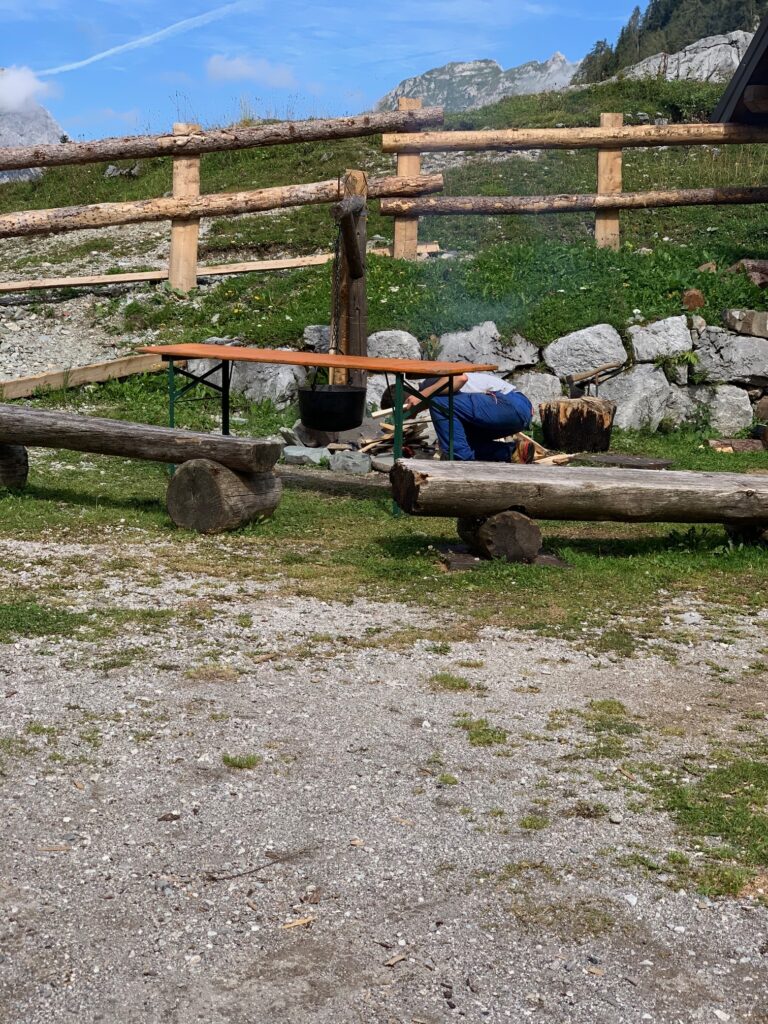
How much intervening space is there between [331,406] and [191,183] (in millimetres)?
6964

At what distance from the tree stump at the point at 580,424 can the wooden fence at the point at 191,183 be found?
14.8 ft

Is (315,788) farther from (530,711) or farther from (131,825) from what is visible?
(530,711)

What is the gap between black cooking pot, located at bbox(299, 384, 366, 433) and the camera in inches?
353

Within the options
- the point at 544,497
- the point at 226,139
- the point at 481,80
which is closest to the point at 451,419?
the point at 544,497

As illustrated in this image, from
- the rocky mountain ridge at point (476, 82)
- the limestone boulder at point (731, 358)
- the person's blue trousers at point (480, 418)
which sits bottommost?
the person's blue trousers at point (480, 418)

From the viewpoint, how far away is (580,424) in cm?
1133

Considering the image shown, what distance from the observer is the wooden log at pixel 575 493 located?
287 inches

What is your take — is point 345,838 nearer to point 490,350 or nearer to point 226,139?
point 490,350

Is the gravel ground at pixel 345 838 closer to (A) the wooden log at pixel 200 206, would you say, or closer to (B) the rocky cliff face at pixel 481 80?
(A) the wooden log at pixel 200 206

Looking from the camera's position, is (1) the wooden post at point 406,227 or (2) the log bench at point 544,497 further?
(1) the wooden post at point 406,227

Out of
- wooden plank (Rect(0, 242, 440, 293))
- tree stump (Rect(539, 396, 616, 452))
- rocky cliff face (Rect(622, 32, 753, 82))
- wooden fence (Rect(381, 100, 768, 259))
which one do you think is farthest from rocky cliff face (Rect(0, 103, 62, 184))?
tree stump (Rect(539, 396, 616, 452))

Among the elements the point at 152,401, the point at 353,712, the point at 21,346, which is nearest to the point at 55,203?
the point at 21,346

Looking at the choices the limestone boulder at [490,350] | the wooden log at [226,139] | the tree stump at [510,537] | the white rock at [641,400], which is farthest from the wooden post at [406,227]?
the tree stump at [510,537]

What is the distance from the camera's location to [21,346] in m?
14.1
